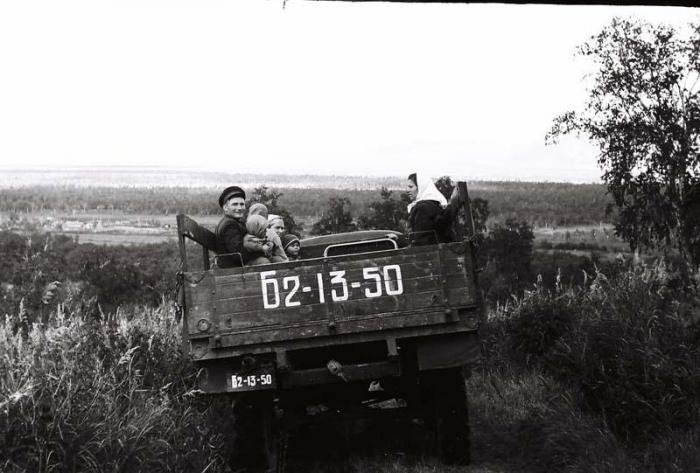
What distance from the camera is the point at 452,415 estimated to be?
6316 mm

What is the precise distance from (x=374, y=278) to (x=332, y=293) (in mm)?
318

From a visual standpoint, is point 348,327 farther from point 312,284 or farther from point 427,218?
point 427,218

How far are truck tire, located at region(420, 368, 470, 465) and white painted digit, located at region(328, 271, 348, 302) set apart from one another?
1.08 meters

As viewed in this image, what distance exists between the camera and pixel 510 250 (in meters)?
21.2

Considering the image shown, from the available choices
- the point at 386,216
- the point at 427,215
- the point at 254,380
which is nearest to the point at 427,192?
the point at 427,215

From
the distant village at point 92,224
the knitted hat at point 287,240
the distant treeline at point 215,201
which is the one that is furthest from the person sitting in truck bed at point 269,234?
the distant village at point 92,224

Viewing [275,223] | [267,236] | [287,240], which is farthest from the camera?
[287,240]

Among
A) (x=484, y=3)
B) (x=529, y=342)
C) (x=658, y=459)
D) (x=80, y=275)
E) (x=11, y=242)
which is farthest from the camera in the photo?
(x=11, y=242)

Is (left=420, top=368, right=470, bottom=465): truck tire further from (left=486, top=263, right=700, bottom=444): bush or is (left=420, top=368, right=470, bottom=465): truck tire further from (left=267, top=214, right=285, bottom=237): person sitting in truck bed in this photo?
(left=267, top=214, right=285, bottom=237): person sitting in truck bed

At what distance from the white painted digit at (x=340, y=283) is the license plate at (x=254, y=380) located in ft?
2.29

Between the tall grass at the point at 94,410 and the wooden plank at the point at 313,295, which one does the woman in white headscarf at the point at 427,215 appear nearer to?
the wooden plank at the point at 313,295

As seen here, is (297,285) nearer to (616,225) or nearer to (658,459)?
(658,459)

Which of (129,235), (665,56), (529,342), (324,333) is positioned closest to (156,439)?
(324,333)

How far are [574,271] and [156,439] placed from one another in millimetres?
16187
